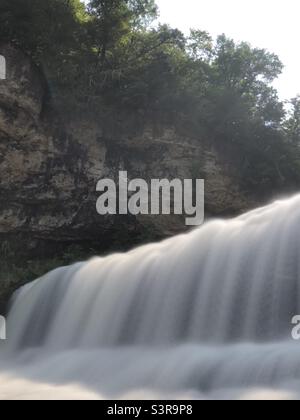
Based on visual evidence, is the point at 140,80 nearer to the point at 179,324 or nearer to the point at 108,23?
the point at 108,23

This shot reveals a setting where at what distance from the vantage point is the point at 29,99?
12.5m

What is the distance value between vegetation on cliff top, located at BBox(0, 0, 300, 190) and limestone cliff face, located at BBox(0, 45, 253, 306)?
1.64 feet

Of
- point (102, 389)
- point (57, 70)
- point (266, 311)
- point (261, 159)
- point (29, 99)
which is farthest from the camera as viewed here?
point (261, 159)

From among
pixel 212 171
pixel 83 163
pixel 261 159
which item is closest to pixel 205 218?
pixel 212 171

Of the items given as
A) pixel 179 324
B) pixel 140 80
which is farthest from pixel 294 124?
pixel 179 324

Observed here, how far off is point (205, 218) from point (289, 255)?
7.63 metres

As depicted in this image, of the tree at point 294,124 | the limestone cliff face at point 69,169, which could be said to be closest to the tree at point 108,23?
the limestone cliff face at point 69,169

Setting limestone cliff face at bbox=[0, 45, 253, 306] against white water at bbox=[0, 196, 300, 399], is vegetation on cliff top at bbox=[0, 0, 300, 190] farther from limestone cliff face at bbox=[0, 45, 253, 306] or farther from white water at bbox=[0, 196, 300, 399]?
white water at bbox=[0, 196, 300, 399]

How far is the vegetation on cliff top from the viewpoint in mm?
13188

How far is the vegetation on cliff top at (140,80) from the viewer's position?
13.2m

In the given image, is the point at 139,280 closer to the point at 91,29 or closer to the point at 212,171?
the point at 212,171

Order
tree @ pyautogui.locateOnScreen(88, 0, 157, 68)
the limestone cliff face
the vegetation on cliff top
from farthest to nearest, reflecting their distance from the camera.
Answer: tree @ pyautogui.locateOnScreen(88, 0, 157, 68) → the vegetation on cliff top → the limestone cliff face

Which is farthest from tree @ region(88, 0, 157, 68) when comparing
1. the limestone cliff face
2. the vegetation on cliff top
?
the limestone cliff face

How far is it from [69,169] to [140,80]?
10.4 feet
